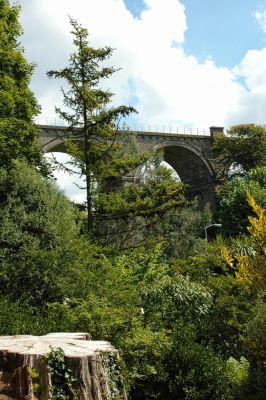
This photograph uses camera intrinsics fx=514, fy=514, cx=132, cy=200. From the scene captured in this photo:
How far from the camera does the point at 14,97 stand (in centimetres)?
1891

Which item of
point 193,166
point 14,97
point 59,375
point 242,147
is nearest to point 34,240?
point 59,375

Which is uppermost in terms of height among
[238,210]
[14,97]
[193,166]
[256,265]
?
[193,166]

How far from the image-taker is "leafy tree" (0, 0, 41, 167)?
16.9m

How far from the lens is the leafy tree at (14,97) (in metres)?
16.9

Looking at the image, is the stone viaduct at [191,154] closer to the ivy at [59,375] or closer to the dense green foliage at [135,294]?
the dense green foliage at [135,294]

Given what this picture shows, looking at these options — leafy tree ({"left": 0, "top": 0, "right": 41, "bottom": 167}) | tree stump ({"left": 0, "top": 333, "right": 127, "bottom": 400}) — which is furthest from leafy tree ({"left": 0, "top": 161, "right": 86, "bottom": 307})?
tree stump ({"left": 0, "top": 333, "right": 127, "bottom": 400})

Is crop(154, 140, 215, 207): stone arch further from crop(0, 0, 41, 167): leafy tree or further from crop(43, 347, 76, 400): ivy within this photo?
crop(43, 347, 76, 400): ivy

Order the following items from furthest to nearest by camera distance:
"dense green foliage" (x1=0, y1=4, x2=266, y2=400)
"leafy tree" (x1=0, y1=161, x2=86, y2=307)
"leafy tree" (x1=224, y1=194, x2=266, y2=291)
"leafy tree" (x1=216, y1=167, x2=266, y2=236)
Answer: "leafy tree" (x1=216, y1=167, x2=266, y2=236) → "leafy tree" (x1=0, y1=161, x2=86, y2=307) → "dense green foliage" (x1=0, y1=4, x2=266, y2=400) → "leafy tree" (x1=224, y1=194, x2=266, y2=291)

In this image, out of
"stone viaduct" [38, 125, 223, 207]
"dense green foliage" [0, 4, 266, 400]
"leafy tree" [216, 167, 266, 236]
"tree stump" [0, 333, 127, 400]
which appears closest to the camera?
"tree stump" [0, 333, 127, 400]

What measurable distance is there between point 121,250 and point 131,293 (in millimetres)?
6702

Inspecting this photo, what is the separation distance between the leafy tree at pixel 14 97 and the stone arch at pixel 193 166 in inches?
1216

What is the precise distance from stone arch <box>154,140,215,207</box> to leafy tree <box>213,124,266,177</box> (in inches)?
67.0

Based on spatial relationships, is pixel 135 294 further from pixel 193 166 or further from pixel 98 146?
pixel 193 166

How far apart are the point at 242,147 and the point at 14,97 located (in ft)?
114
